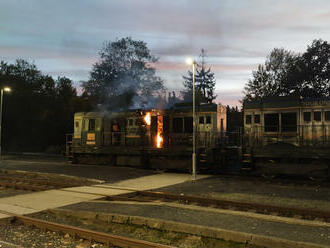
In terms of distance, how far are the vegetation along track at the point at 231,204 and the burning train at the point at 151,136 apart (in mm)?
7024

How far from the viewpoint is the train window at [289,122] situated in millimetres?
16484

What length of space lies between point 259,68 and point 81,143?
28.8 meters

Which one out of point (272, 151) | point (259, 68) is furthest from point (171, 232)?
point (259, 68)

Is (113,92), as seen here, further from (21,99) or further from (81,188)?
(81,188)

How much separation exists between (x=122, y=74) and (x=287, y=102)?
117 feet

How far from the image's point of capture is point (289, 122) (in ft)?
54.6

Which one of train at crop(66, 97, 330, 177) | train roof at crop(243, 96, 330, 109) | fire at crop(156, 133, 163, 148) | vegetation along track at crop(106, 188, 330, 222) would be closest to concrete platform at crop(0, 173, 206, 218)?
vegetation along track at crop(106, 188, 330, 222)

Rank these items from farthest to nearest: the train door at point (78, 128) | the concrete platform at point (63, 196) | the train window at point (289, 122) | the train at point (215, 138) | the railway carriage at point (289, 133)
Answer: the train door at point (78, 128) < the train window at point (289, 122) < the train at point (215, 138) < the railway carriage at point (289, 133) < the concrete platform at point (63, 196)

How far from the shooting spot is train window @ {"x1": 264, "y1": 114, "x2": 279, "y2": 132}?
55.7 ft

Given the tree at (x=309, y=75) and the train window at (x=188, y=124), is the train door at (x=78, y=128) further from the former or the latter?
the tree at (x=309, y=75)

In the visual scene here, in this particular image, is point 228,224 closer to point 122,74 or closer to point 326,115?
point 326,115

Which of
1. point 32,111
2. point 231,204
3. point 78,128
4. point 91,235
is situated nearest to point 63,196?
point 91,235

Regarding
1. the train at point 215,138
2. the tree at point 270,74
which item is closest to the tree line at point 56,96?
the tree at point 270,74

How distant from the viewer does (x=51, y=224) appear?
7410mm
